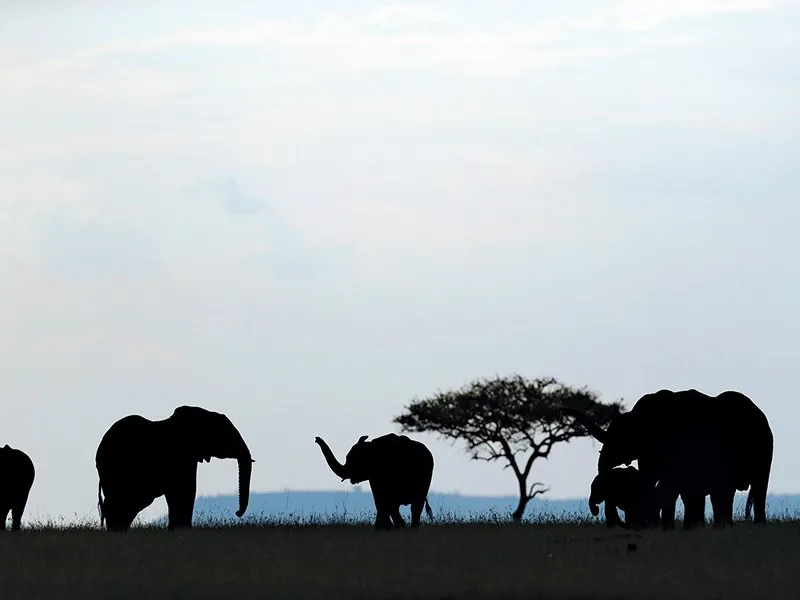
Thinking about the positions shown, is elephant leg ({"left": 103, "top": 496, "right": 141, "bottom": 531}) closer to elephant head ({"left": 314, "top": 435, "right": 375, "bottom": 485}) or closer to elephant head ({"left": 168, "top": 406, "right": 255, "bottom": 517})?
elephant head ({"left": 168, "top": 406, "right": 255, "bottom": 517})

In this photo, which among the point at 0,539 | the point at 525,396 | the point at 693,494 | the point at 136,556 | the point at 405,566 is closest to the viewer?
the point at 405,566

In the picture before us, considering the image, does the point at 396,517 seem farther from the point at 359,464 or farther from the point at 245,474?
the point at 245,474

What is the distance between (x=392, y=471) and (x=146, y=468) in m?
4.97


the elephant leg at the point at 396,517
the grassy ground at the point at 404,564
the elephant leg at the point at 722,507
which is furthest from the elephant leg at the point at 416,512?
the elephant leg at the point at 722,507

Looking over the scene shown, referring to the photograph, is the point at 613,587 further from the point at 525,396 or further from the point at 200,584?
the point at 525,396

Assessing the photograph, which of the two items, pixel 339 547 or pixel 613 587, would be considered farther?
pixel 339 547

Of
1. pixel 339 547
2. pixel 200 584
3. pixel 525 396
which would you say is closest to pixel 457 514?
pixel 339 547

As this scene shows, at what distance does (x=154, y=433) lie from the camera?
3034 centimetres

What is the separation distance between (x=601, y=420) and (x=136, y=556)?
37754 mm

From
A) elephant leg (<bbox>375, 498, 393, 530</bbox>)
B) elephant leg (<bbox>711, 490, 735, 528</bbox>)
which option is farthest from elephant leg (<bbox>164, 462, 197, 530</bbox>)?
elephant leg (<bbox>711, 490, 735, 528</bbox>)

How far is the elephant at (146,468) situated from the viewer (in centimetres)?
3000

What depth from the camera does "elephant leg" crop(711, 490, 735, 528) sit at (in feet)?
93.6

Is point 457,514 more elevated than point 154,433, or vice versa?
point 154,433

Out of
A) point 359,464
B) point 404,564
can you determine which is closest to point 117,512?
point 359,464
